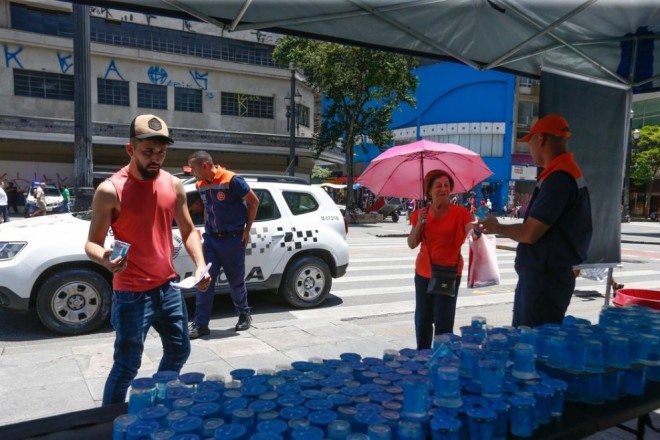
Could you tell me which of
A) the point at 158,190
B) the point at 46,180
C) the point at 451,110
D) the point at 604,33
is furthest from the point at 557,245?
the point at 451,110

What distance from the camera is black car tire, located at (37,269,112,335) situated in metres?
5.27

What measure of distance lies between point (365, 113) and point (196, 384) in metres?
26.8

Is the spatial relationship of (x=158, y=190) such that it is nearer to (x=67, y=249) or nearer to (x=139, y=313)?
(x=139, y=313)

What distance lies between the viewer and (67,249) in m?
5.31

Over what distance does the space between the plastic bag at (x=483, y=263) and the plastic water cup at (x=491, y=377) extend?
83.6 inches

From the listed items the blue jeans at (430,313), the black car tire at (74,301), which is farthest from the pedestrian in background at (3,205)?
the blue jeans at (430,313)

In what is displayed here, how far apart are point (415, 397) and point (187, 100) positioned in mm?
35573

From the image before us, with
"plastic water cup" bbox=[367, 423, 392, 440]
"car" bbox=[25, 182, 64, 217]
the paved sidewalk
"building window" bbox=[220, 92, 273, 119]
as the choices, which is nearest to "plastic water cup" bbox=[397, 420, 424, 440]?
A: "plastic water cup" bbox=[367, 423, 392, 440]

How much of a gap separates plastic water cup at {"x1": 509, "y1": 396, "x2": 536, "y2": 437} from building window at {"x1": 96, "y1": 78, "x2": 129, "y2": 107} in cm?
3498

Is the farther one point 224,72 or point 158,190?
point 224,72

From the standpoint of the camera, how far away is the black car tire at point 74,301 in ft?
17.3

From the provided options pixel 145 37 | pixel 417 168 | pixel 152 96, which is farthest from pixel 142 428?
pixel 145 37

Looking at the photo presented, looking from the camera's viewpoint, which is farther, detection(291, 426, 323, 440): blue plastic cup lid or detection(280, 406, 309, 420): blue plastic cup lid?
detection(280, 406, 309, 420): blue plastic cup lid

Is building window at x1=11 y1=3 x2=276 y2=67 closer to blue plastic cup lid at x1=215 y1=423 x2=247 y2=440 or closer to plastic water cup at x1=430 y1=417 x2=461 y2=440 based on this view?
blue plastic cup lid at x1=215 y1=423 x2=247 y2=440
